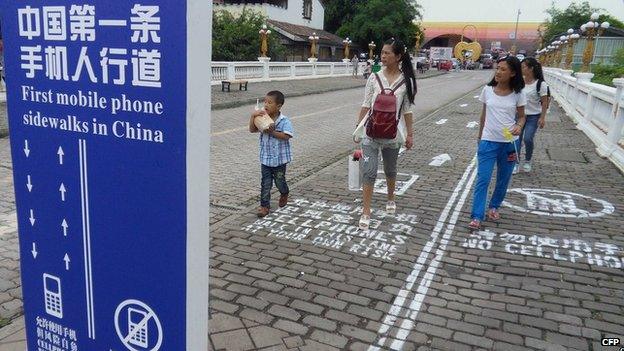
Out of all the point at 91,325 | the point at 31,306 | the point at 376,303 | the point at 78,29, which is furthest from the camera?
the point at 376,303

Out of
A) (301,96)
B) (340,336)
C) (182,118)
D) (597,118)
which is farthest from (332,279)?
(301,96)

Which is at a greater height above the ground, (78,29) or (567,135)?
(78,29)

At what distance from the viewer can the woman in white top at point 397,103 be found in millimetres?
5344

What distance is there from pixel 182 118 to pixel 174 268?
570 millimetres

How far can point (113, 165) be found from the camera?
1945 mm

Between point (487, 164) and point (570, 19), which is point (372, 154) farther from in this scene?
point (570, 19)

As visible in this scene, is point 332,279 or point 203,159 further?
point 332,279

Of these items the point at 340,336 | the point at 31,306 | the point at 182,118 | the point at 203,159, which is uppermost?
the point at 182,118

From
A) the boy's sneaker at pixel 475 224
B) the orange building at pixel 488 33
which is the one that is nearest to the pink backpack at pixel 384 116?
the boy's sneaker at pixel 475 224

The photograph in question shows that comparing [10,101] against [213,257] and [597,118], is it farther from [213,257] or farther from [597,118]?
[597,118]

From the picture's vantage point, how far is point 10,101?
2160mm

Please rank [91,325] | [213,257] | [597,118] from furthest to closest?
[597,118] → [213,257] → [91,325]

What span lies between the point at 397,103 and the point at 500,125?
3.87ft

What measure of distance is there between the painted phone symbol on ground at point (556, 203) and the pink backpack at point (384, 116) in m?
2.39
